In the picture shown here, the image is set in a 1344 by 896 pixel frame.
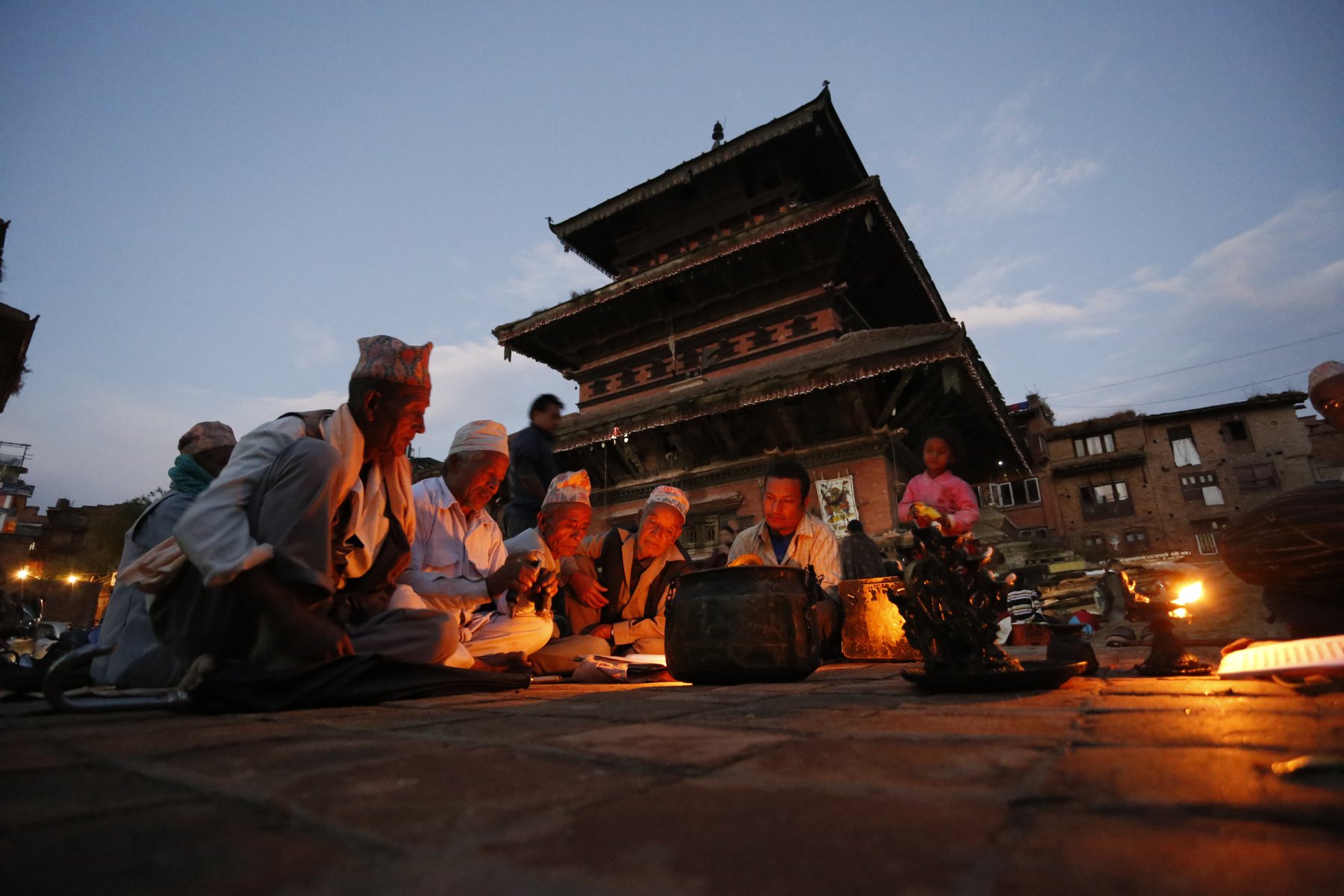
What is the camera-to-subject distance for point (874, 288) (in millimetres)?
13086

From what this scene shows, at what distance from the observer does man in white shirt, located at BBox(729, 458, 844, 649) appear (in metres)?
4.03

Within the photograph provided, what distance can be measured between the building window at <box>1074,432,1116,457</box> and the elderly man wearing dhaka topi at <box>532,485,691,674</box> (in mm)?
28892

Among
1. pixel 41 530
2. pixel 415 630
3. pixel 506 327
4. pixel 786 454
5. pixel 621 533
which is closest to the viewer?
pixel 415 630

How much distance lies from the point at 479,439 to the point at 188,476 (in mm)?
1381

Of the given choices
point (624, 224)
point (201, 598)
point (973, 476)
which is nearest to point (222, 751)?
point (201, 598)

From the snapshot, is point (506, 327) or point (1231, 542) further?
point (506, 327)

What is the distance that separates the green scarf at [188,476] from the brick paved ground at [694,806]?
2036mm

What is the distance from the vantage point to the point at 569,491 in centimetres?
411

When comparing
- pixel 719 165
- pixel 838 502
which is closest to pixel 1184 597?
pixel 838 502

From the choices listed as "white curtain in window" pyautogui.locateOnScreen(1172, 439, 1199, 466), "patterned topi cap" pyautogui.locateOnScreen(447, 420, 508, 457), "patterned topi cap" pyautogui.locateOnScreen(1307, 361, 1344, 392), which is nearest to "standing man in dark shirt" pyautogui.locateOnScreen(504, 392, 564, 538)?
"patterned topi cap" pyautogui.locateOnScreen(447, 420, 508, 457)

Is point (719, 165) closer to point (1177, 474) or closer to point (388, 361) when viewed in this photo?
point (388, 361)

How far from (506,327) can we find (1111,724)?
1467 centimetres

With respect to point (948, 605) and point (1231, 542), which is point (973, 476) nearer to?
point (1231, 542)

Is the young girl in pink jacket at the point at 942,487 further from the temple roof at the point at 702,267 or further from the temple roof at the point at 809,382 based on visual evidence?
the temple roof at the point at 702,267
